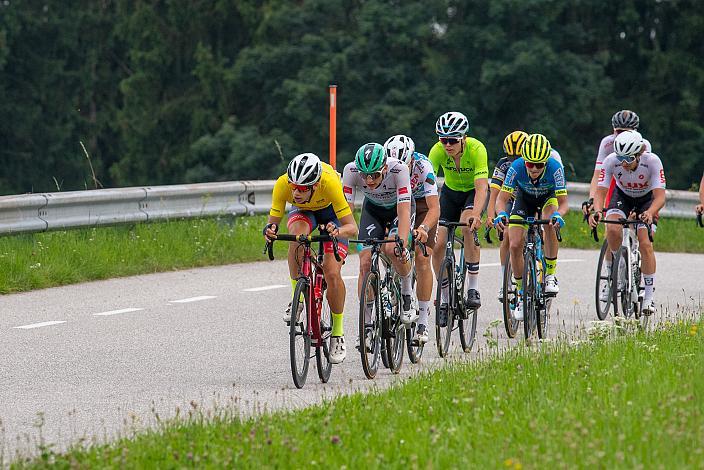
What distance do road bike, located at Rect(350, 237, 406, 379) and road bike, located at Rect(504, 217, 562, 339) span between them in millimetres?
1601

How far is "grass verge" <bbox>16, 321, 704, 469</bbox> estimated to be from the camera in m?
6.69

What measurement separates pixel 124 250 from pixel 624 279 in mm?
5746

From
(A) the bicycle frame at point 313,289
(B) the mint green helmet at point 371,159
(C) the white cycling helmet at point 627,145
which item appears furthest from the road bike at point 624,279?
(A) the bicycle frame at point 313,289

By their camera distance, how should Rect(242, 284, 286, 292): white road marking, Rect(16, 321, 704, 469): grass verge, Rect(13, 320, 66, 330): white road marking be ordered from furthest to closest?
Rect(242, 284, 286, 292): white road marking → Rect(13, 320, 66, 330): white road marking → Rect(16, 321, 704, 469): grass verge

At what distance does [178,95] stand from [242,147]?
7018mm

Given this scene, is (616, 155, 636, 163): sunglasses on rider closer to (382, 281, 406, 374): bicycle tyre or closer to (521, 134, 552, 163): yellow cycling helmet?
(521, 134, 552, 163): yellow cycling helmet

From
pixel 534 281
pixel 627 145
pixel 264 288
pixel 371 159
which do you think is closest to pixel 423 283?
pixel 534 281

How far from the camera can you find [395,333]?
1058cm

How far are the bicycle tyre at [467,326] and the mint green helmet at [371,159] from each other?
81.9 inches

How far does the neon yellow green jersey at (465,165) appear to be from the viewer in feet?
40.9

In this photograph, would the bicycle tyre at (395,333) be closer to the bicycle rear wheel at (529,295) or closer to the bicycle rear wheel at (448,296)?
the bicycle rear wheel at (448,296)

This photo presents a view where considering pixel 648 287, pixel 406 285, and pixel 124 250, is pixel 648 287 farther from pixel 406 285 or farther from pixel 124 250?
pixel 124 250

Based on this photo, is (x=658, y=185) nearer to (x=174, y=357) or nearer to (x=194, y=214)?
(x=174, y=357)

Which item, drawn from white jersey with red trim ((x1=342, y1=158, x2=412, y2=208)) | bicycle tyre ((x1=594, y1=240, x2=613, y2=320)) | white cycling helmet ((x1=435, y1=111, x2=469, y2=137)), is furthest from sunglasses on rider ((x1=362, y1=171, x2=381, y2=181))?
bicycle tyre ((x1=594, y1=240, x2=613, y2=320))
